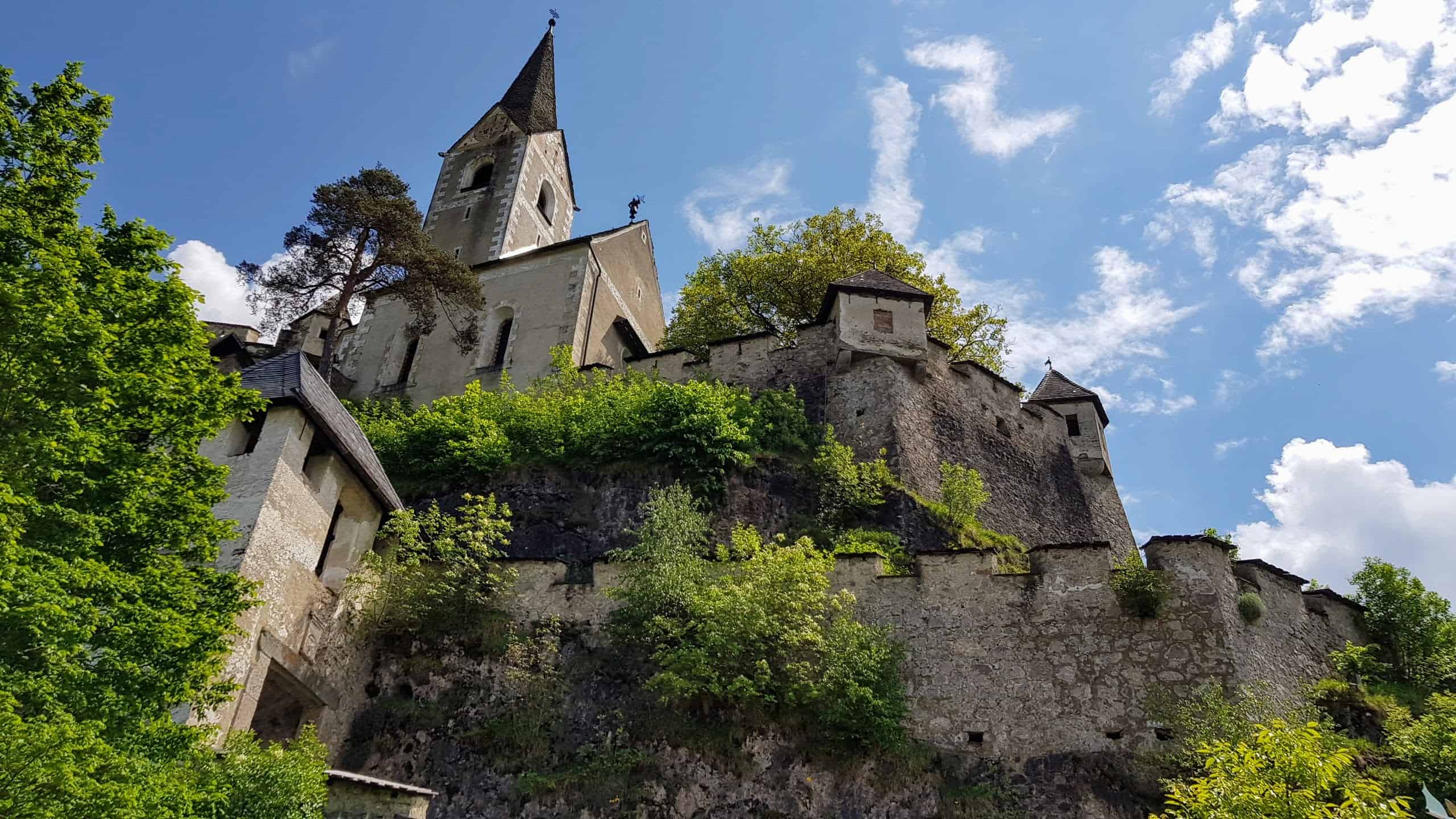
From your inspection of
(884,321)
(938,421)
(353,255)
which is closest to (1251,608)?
(938,421)

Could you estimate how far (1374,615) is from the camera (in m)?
16.0

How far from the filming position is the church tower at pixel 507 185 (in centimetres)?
3669

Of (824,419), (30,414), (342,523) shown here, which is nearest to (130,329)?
(30,414)

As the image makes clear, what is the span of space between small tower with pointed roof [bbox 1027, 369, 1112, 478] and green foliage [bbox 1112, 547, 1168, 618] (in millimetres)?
11448

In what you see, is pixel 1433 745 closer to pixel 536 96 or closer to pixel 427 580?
pixel 427 580

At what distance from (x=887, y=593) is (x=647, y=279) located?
22644mm

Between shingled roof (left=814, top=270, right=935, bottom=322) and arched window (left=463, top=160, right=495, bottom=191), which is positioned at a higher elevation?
arched window (left=463, top=160, right=495, bottom=191)

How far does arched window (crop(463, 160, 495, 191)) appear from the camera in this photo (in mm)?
38750

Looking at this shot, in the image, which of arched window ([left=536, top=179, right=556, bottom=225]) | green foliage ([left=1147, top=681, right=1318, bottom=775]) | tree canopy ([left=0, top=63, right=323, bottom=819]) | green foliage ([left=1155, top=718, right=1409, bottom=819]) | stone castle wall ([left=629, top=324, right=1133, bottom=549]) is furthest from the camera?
arched window ([left=536, top=179, right=556, bottom=225])

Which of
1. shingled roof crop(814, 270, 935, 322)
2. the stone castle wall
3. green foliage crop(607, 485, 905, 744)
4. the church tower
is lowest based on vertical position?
green foliage crop(607, 485, 905, 744)

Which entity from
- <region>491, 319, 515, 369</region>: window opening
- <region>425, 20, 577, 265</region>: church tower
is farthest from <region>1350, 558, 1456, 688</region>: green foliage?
<region>425, 20, 577, 265</region>: church tower

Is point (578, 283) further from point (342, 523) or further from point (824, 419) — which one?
point (342, 523)

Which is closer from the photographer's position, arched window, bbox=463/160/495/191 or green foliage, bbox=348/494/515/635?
green foliage, bbox=348/494/515/635

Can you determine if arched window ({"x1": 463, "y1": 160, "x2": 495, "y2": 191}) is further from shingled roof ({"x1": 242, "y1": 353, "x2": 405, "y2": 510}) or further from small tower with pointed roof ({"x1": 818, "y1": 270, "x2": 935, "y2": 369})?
shingled roof ({"x1": 242, "y1": 353, "x2": 405, "y2": 510})
